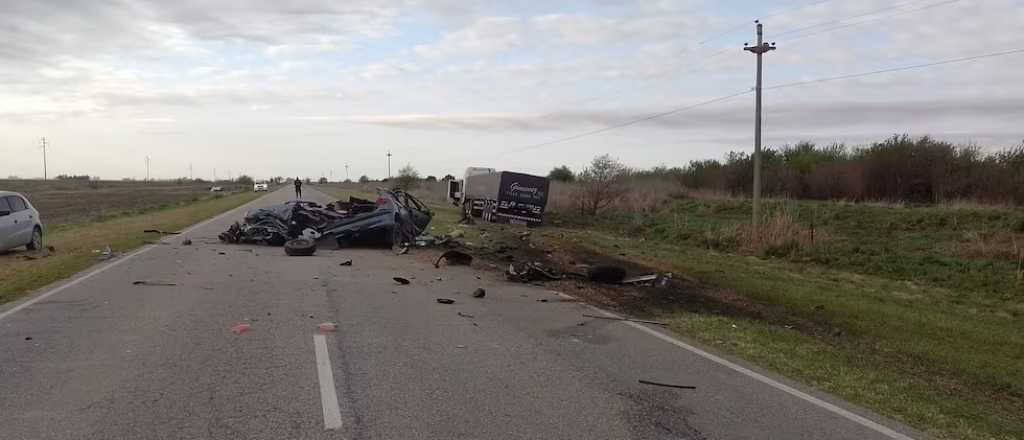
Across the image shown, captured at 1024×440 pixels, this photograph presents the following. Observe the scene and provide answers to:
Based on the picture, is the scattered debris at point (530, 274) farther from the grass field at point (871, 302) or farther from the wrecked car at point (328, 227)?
the wrecked car at point (328, 227)

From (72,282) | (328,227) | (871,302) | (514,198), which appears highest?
(514,198)

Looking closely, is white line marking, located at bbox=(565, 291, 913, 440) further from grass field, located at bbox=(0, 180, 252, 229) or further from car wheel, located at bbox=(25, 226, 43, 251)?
grass field, located at bbox=(0, 180, 252, 229)

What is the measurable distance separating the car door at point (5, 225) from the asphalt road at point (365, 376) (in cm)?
751

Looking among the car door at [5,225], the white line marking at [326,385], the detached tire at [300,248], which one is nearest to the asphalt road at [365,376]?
the white line marking at [326,385]

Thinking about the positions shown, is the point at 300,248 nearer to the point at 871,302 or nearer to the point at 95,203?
the point at 871,302

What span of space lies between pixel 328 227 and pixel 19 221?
727cm

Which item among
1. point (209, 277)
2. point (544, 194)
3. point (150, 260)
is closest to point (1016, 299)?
point (209, 277)

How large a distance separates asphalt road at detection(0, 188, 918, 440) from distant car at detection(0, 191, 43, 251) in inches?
300

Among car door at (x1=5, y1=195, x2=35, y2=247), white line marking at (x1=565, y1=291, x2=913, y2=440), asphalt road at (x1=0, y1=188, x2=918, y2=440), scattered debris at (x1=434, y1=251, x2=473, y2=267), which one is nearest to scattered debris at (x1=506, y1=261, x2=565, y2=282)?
scattered debris at (x1=434, y1=251, x2=473, y2=267)

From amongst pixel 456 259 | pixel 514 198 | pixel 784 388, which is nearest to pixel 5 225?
pixel 456 259

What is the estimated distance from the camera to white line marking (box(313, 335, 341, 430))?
17.2 feet

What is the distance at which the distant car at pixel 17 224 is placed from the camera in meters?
17.1

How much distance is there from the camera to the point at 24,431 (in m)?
4.99

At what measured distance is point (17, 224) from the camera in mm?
17562
